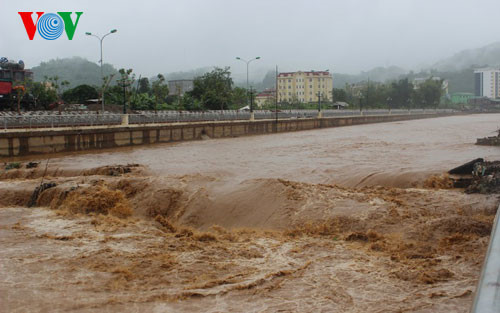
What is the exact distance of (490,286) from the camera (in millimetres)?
2041

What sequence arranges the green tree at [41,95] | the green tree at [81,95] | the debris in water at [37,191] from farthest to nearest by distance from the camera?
the green tree at [81,95], the green tree at [41,95], the debris in water at [37,191]

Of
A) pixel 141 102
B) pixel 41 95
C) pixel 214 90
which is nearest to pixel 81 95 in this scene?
pixel 41 95

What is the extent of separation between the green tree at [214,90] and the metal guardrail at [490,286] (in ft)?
214

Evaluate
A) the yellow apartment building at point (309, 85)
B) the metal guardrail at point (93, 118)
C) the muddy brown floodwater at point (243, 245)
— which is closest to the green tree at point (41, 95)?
the metal guardrail at point (93, 118)

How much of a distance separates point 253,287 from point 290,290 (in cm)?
57

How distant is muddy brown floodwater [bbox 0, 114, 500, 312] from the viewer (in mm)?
6574

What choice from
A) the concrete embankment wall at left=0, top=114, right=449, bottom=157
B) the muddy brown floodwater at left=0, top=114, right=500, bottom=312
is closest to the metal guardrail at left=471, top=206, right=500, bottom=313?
the muddy brown floodwater at left=0, top=114, right=500, bottom=312

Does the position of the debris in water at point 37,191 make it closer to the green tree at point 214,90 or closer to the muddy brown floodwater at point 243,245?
the muddy brown floodwater at point 243,245

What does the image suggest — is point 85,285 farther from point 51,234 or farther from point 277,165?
point 277,165

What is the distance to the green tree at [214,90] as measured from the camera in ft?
232

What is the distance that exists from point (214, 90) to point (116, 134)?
38.6 meters

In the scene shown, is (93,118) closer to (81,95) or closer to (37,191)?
(37,191)

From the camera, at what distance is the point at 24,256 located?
28.5 feet

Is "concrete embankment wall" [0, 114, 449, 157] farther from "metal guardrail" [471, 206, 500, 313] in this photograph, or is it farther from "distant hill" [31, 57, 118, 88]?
"distant hill" [31, 57, 118, 88]
